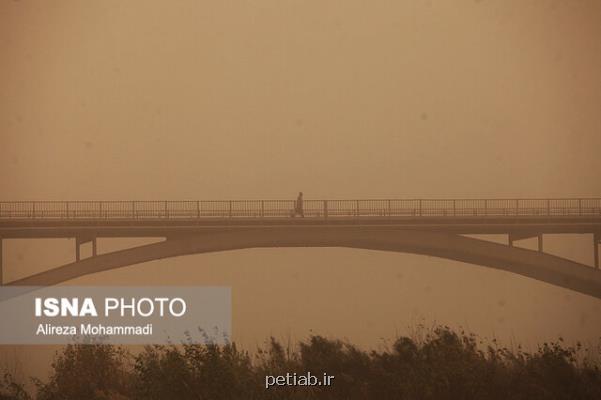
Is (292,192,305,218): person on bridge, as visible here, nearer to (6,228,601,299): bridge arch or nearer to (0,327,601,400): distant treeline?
(6,228,601,299): bridge arch

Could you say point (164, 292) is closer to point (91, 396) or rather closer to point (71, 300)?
point (71, 300)

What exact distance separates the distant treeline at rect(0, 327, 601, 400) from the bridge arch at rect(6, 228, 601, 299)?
21.2m

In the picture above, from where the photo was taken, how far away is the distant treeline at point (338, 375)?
2281cm

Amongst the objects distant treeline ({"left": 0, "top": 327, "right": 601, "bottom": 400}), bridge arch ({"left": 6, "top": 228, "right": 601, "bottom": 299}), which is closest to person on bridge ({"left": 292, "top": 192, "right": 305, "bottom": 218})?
bridge arch ({"left": 6, "top": 228, "right": 601, "bottom": 299})

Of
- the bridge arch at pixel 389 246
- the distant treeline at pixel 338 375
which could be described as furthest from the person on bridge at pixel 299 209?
the distant treeline at pixel 338 375

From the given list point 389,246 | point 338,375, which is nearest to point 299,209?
point 389,246

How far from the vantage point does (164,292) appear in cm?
5722

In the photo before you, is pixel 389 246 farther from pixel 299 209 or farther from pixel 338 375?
pixel 338 375

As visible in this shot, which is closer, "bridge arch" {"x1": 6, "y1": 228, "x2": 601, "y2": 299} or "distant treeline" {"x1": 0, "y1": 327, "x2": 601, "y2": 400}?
"distant treeline" {"x1": 0, "y1": 327, "x2": 601, "y2": 400}

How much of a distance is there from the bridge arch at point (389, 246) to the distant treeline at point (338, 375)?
21166 millimetres

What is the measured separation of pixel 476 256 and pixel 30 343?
22513 millimetres

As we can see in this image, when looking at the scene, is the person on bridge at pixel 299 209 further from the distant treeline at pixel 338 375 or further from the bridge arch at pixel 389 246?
the distant treeline at pixel 338 375

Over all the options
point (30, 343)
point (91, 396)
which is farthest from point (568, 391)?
point (30, 343)

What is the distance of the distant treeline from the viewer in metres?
22.8
